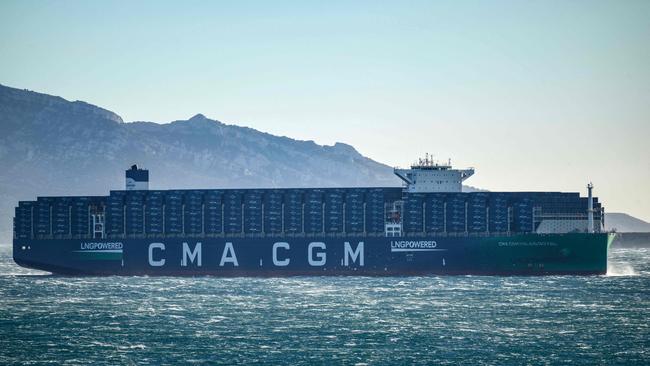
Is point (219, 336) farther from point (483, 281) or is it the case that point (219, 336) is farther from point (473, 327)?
point (483, 281)

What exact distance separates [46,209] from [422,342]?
62.0 meters

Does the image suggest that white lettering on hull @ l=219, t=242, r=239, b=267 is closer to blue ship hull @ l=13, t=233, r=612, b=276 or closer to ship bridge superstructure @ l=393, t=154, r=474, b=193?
blue ship hull @ l=13, t=233, r=612, b=276

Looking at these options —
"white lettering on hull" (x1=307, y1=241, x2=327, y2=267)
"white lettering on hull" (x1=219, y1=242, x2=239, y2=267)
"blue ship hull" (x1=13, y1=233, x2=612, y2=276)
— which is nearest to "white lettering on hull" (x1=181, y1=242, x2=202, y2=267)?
"blue ship hull" (x1=13, y1=233, x2=612, y2=276)

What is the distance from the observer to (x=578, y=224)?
91250 mm

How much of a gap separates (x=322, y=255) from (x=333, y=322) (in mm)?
35928

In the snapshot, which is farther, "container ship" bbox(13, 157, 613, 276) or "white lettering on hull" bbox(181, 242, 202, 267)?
"white lettering on hull" bbox(181, 242, 202, 267)

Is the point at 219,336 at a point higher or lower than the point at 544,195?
lower

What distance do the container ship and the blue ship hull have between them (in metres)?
0.09

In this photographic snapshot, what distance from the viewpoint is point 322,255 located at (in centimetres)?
9119

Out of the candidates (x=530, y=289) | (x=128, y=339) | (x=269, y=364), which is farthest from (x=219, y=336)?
(x=530, y=289)

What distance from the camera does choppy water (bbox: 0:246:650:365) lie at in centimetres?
4469

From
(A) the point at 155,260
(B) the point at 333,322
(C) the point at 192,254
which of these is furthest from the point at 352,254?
(B) the point at 333,322

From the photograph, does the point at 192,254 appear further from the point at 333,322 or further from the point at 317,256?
the point at 333,322

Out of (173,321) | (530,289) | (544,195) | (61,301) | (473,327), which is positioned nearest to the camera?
(473,327)
